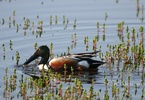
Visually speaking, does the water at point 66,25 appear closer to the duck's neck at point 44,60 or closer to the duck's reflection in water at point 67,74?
the duck's reflection in water at point 67,74

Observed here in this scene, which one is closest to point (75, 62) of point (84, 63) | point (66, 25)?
point (84, 63)

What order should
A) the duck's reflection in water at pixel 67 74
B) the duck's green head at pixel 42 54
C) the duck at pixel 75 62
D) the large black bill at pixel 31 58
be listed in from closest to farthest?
the duck's reflection in water at pixel 67 74 < the duck at pixel 75 62 < the large black bill at pixel 31 58 < the duck's green head at pixel 42 54

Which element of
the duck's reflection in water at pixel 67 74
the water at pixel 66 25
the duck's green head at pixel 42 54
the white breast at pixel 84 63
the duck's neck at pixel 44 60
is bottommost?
the duck's reflection in water at pixel 67 74

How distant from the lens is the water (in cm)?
1559

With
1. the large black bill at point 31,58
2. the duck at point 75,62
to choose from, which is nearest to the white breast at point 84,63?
the duck at point 75,62

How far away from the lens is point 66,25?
1934 cm

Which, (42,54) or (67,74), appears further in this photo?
(42,54)

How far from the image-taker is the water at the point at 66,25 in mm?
15586

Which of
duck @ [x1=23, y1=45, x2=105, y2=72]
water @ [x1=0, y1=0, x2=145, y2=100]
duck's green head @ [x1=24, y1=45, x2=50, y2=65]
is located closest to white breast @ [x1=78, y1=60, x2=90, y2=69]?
duck @ [x1=23, y1=45, x2=105, y2=72]

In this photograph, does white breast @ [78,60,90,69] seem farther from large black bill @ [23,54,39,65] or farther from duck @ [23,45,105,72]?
large black bill @ [23,54,39,65]

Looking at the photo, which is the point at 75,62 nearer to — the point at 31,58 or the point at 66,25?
the point at 31,58

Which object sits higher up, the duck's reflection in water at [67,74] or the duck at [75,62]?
the duck at [75,62]

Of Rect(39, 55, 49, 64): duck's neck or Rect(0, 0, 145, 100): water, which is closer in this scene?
Rect(0, 0, 145, 100): water

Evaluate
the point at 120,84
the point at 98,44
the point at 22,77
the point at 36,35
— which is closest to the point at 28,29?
the point at 36,35
